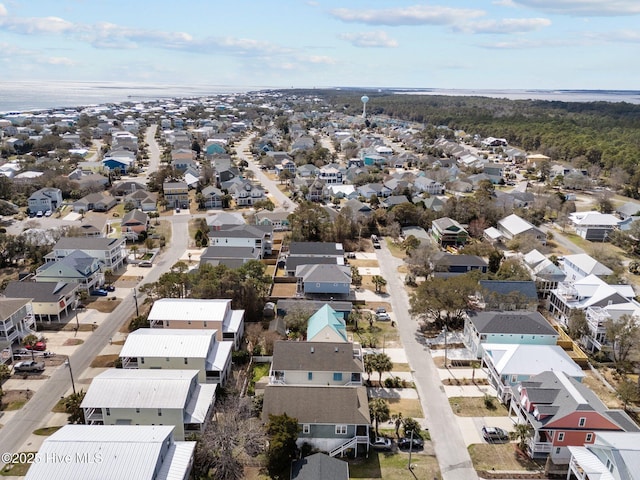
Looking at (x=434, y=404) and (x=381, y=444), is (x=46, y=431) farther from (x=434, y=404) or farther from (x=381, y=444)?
(x=434, y=404)

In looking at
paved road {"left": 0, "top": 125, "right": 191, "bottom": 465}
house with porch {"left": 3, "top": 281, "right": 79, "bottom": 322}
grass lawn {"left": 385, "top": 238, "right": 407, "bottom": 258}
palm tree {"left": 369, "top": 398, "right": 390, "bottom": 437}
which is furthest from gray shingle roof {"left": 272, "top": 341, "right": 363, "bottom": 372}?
grass lawn {"left": 385, "top": 238, "right": 407, "bottom": 258}

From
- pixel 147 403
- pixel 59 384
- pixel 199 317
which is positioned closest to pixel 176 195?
pixel 199 317

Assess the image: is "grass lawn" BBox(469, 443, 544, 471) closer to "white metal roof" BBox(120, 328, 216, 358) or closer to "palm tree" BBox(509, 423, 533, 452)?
"palm tree" BBox(509, 423, 533, 452)

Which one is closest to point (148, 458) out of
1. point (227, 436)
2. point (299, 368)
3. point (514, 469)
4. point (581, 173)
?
point (227, 436)

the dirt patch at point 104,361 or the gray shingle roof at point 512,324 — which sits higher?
the gray shingle roof at point 512,324

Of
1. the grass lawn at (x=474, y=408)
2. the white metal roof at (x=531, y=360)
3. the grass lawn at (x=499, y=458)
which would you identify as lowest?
the grass lawn at (x=499, y=458)

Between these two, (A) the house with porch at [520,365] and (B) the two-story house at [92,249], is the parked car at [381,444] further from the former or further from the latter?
(B) the two-story house at [92,249]

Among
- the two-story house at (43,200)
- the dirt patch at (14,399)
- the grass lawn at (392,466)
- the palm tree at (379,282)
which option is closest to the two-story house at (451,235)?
the palm tree at (379,282)
